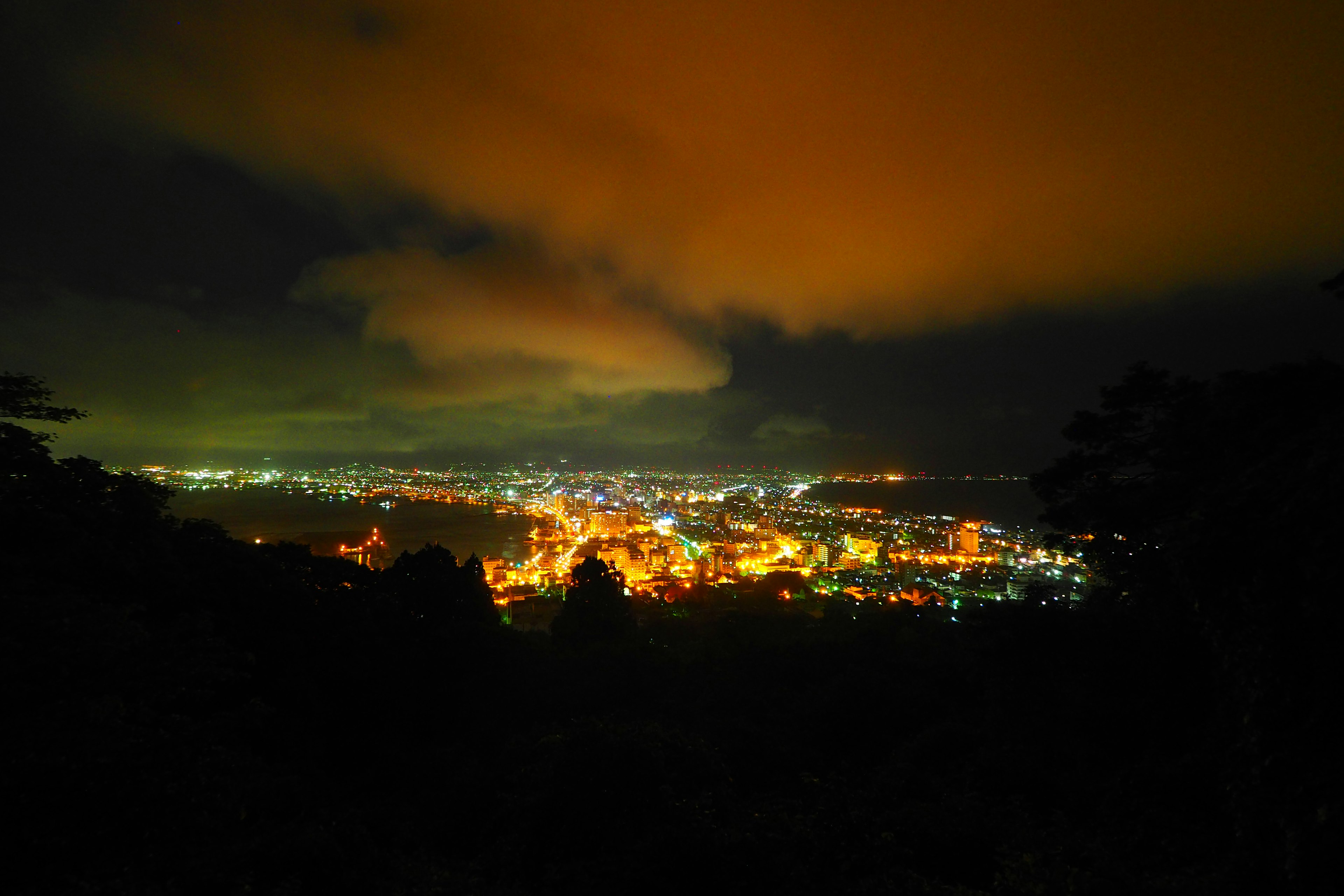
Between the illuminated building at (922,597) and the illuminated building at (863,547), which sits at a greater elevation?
the illuminated building at (863,547)

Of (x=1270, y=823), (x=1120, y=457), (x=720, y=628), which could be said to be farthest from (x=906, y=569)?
(x=1270, y=823)

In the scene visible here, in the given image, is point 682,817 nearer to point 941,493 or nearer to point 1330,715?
point 1330,715

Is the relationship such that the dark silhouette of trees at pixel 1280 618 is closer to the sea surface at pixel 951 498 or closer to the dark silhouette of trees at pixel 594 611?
the dark silhouette of trees at pixel 594 611

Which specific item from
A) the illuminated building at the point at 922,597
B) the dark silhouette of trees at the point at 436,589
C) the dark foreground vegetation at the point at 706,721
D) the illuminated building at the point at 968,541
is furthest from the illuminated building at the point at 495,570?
the illuminated building at the point at 968,541

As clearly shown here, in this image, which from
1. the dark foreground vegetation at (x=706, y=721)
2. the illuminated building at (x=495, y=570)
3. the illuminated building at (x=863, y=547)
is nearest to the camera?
the dark foreground vegetation at (x=706, y=721)

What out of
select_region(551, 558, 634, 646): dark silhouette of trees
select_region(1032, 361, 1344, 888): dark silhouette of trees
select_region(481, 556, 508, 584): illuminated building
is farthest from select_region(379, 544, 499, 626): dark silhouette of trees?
select_region(1032, 361, 1344, 888): dark silhouette of trees

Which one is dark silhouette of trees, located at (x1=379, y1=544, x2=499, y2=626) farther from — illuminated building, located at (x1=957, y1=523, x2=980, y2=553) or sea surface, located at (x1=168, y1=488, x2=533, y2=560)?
illuminated building, located at (x1=957, y1=523, x2=980, y2=553)
